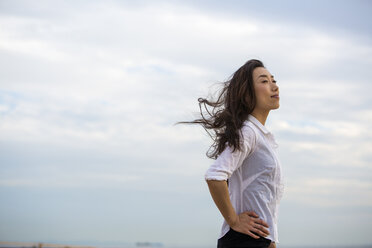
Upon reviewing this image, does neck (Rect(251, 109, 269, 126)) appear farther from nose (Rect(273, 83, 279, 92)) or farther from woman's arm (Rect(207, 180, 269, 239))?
woman's arm (Rect(207, 180, 269, 239))

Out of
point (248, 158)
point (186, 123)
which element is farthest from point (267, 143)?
point (186, 123)

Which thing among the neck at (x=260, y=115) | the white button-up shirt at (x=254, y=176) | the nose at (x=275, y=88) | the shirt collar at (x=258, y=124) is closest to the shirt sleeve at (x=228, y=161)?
the white button-up shirt at (x=254, y=176)

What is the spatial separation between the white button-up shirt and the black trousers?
0.09 ft

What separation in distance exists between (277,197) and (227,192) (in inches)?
12.3

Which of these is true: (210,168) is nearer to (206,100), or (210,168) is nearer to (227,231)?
(227,231)

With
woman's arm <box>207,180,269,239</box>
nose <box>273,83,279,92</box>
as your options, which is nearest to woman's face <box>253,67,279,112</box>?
nose <box>273,83,279,92</box>

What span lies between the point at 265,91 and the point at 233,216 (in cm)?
76

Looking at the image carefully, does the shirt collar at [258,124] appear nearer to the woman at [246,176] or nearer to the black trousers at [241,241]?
the woman at [246,176]

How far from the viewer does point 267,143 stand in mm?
2572

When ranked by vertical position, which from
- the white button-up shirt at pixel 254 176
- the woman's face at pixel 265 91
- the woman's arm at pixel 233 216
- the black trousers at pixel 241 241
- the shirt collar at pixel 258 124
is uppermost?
the woman's face at pixel 265 91

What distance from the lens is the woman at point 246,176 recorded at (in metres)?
2.41

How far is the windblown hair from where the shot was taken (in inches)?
101

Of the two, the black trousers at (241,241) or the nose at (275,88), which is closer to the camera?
the black trousers at (241,241)

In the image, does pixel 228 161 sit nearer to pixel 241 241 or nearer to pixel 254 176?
pixel 254 176
